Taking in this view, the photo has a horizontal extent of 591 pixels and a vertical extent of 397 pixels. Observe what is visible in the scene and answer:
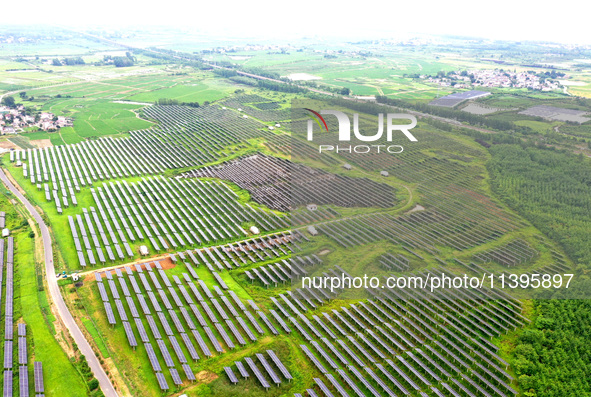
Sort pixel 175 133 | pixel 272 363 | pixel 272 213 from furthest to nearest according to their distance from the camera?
pixel 175 133 → pixel 272 213 → pixel 272 363

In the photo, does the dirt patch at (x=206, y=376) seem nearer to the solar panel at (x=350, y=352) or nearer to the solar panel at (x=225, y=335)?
the solar panel at (x=225, y=335)

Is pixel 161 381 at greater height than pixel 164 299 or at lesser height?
lesser

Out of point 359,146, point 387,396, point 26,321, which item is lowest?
point 387,396

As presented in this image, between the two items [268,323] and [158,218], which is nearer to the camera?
[268,323]

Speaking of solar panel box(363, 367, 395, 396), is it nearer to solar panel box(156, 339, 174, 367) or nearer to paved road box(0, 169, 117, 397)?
solar panel box(156, 339, 174, 367)

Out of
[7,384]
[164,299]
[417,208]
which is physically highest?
[417,208]

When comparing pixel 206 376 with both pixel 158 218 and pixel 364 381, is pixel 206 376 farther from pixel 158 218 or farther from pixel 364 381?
A: pixel 158 218

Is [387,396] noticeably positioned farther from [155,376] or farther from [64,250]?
[64,250]

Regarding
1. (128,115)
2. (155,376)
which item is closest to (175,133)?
(128,115)

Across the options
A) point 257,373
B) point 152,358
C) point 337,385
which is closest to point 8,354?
point 152,358
